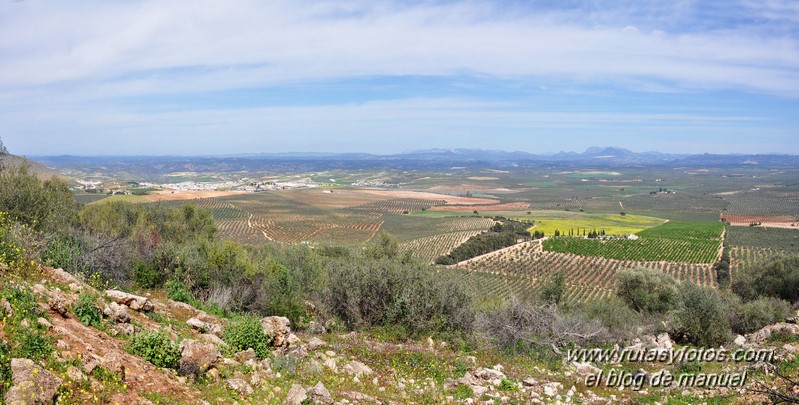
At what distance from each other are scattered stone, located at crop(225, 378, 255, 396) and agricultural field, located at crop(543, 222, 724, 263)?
75701 mm

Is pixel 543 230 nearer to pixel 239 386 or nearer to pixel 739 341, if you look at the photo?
pixel 739 341

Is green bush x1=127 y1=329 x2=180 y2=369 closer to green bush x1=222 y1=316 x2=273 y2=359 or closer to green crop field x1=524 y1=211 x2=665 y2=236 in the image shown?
green bush x1=222 y1=316 x2=273 y2=359

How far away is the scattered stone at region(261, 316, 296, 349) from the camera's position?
1066 centimetres

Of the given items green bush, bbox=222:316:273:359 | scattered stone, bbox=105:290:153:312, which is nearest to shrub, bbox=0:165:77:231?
scattered stone, bbox=105:290:153:312

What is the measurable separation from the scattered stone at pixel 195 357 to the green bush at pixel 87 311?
5.54 feet

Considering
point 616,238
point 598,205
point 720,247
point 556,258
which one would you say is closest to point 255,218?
point 556,258

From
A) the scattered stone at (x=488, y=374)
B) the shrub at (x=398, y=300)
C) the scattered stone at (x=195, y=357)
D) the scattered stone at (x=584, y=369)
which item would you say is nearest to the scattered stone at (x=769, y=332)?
the scattered stone at (x=584, y=369)

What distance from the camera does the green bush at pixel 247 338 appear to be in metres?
9.83

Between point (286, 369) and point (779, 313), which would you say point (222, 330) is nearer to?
point (286, 369)

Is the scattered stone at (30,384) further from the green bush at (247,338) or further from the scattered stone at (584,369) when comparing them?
the scattered stone at (584,369)

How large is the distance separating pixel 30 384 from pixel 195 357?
9.39ft

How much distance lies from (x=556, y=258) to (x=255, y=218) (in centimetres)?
6263

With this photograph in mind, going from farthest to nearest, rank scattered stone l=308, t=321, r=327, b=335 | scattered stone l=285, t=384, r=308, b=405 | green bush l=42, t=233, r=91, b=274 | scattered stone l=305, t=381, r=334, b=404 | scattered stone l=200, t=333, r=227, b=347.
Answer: scattered stone l=308, t=321, r=327, b=335, green bush l=42, t=233, r=91, b=274, scattered stone l=200, t=333, r=227, b=347, scattered stone l=305, t=381, r=334, b=404, scattered stone l=285, t=384, r=308, b=405

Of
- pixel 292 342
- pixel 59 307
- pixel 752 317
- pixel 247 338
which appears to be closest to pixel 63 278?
pixel 59 307
